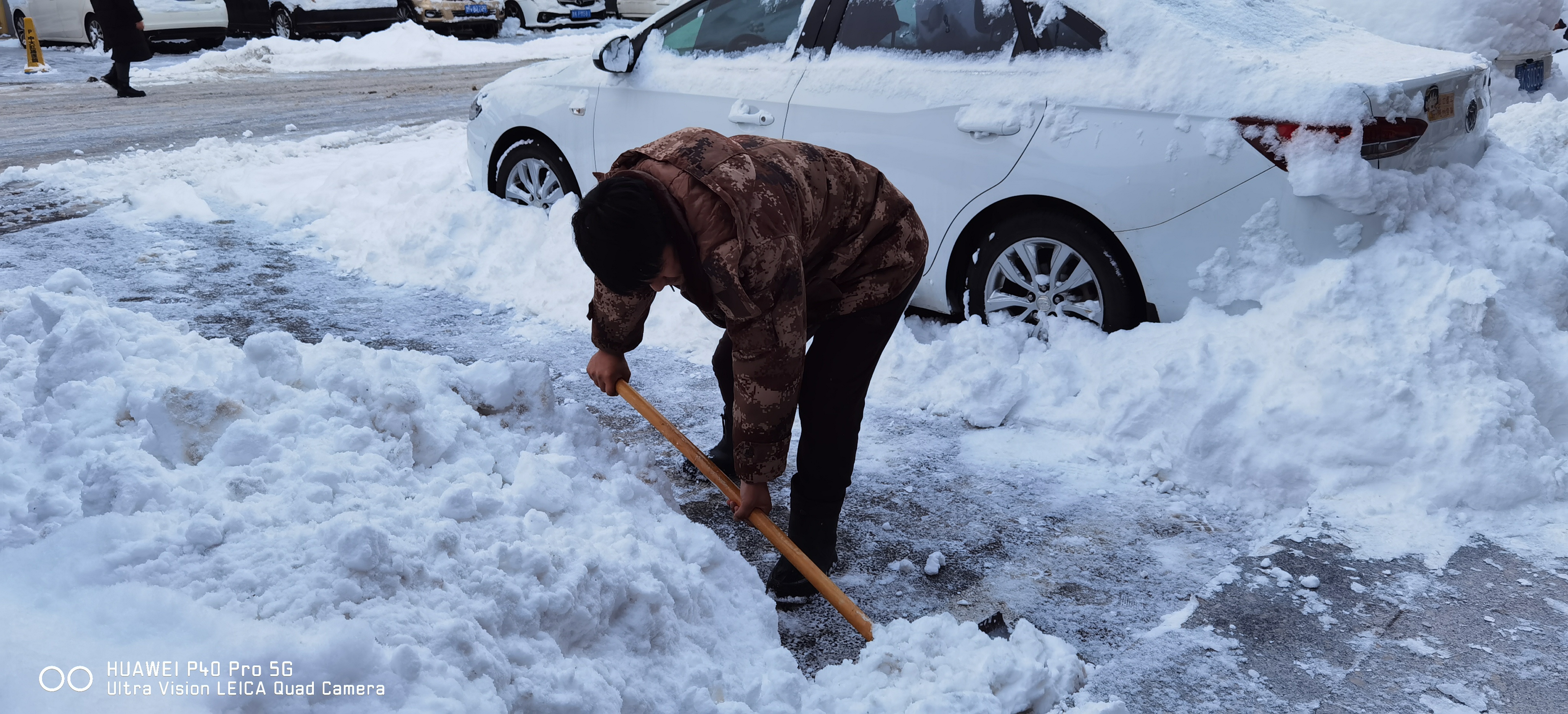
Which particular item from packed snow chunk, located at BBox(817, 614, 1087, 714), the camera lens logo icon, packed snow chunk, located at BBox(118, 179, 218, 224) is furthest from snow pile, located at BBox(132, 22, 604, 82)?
the camera lens logo icon

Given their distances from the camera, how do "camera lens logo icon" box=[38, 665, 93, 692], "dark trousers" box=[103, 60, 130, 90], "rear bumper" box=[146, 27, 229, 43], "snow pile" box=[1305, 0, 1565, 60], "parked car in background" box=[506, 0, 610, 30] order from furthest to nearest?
1. "parked car in background" box=[506, 0, 610, 30]
2. "rear bumper" box=[146, 27, 229, 43]
3. "dark trousers" box=[103, 60, 130, 90]
4. "snow pile" box=[1305, 0, 1565, 60]
5. "camera lens logo icon" box=[38, 665, 93, 692]

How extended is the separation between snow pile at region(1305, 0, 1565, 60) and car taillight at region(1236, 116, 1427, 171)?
372 cm

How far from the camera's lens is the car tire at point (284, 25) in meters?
17.4

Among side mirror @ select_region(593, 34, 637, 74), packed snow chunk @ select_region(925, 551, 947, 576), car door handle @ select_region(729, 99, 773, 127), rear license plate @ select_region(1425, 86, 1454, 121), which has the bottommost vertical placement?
packed snow chunk @ select_region(925, 551, 947, 576)

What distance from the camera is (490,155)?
584 cm

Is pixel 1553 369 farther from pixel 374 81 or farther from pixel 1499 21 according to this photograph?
pixel 374 81

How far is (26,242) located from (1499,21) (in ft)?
29.0

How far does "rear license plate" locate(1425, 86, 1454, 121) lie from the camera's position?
11.6 ft

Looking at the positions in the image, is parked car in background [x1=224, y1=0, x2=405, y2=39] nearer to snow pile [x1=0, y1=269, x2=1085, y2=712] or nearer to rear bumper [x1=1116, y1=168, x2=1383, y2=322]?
snow pile [x1=0, y1=269, x2=1085, y2=712]

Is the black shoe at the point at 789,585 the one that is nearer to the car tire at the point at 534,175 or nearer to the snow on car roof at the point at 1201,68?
the snow on car roof at the point at 1201,68

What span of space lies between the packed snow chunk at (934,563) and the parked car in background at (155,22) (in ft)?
55.2

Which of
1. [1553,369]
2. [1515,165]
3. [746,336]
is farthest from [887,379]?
[1515,165]

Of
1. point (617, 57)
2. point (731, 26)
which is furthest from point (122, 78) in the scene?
point (731, 26)

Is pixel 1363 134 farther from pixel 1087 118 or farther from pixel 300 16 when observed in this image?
pixel 300 16
